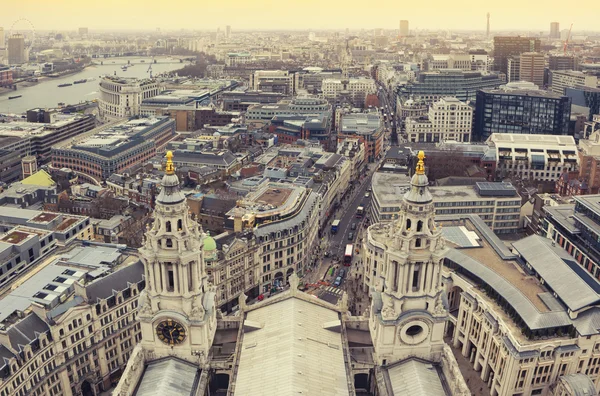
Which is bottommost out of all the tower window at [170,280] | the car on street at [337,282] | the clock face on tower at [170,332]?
the car on street at [337,282]

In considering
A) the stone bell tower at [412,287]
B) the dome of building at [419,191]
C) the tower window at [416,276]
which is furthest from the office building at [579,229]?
the dome of building at [419,191]

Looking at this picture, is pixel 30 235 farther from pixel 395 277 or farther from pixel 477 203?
pixel 477 203

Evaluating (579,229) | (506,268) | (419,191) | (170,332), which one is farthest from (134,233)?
(579,229)

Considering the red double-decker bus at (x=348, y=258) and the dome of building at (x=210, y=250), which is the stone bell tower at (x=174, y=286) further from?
the red double-decker bus at (x=348, y=258)

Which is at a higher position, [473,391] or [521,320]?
[521,320]

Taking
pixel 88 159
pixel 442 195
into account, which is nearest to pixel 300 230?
pixel 442 195

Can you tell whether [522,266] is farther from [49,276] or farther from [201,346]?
[49,276]
